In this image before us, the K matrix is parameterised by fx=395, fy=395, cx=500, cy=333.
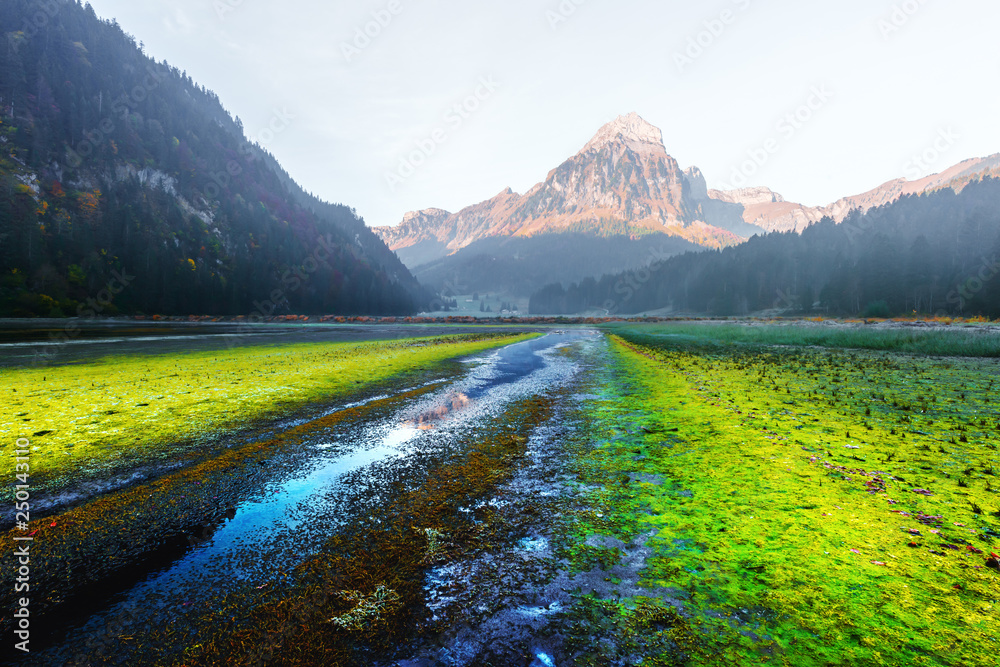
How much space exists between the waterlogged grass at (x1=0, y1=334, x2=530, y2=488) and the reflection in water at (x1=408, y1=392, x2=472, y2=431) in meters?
3.84

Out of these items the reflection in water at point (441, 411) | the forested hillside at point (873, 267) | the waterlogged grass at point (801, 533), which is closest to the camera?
the waterlogged grass at point (801, 533)

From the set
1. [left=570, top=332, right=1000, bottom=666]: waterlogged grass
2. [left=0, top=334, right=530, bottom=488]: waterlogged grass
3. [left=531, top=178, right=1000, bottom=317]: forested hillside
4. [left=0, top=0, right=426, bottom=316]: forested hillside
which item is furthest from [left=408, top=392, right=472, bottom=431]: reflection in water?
[left=0, top=0, right=426, bottom=316]: forested hillside

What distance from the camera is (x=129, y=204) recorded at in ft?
364

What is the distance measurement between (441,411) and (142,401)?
28.6 feet

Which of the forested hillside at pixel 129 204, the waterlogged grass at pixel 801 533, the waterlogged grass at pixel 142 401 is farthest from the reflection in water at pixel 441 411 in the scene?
the forested hillside at pixel 129 204

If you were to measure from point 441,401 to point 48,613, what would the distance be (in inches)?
387

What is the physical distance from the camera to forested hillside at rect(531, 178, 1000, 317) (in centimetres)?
8162

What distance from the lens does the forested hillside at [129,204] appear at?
90.6m

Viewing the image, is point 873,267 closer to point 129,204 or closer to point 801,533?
point 801,533

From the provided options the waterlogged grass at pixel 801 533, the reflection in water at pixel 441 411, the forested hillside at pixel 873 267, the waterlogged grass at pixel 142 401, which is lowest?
the reflection in water at pixel 441 411

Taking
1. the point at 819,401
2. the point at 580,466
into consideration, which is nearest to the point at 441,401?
the point at 580,466

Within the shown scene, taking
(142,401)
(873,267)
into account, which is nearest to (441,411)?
(142,401)

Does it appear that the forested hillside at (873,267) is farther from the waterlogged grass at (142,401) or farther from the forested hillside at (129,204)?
the forested hillside at (129,204)

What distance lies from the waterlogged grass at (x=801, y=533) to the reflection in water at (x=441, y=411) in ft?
13.7
